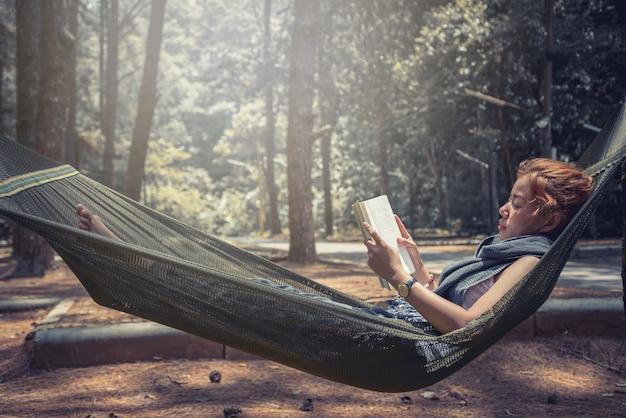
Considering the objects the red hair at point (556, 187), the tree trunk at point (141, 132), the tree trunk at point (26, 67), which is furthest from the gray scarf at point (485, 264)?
the tree trunk at point (141, 132)

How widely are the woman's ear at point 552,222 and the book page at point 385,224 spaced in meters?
0.47

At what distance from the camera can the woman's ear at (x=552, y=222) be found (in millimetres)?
2309

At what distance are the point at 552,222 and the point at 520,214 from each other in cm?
14

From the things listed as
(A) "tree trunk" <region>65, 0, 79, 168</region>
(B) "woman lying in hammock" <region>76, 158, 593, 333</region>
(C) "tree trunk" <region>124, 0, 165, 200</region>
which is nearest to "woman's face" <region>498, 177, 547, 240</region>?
(B) "woman lying in hammock" <region>76, 158, 593, 333</region>

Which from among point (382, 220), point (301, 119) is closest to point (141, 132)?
point (301, 119)

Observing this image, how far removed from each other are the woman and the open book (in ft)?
0.18

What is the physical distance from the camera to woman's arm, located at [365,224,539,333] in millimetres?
2090

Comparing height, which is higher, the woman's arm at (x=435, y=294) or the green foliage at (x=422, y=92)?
the green foliage at (x=422, y=92)

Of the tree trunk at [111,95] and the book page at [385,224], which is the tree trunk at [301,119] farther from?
the book page at [385,224]

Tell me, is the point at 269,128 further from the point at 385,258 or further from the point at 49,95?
the point at 385,258

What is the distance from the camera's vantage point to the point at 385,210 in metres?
2.35

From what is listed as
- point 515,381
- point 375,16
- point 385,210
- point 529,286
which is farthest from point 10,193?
point 375,16

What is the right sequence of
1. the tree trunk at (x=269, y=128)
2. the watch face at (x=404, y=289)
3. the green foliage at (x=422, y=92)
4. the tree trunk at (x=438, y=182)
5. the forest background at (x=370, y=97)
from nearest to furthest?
1. the watch face at (x=404, y=289)
2. the forest background at (x=370, y=97)
3. the green foliage at (x=422, y=92)
4. the tree trunk at (x=438, y=182)
5. the tree trunk at (x=269, y=128)

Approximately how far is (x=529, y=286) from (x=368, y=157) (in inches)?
859
